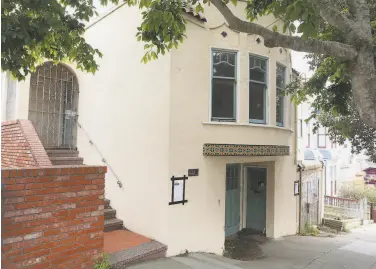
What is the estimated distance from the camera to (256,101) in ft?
25.1

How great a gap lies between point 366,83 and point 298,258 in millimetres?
4496

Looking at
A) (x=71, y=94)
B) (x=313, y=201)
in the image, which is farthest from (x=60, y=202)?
(x=313, y=201)

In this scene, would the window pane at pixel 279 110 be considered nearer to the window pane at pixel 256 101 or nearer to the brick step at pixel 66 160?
the window pane at pixel 256 101

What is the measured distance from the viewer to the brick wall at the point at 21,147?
551cm

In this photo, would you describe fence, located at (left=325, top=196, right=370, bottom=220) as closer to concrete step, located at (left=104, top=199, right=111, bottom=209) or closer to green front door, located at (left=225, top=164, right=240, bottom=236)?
green front door, located at (left=225, top=164, right=240, bottom=236)

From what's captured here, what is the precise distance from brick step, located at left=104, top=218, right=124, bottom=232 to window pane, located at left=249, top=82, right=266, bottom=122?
4.13 m

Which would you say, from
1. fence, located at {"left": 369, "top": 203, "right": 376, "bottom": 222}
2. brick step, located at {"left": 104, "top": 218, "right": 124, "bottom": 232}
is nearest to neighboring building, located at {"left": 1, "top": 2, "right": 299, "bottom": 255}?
brick step, located at {"left": 104, "top": 218, "right": 124, "bottom": 232}

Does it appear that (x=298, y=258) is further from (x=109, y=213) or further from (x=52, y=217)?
(x=52, y=217)

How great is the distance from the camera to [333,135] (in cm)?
1251

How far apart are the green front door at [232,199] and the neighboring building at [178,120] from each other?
0.03 m

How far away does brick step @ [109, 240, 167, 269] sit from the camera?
4913 mm

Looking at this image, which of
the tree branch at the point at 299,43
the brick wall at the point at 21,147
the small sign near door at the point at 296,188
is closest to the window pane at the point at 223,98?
the tree branch at the point at 299,43

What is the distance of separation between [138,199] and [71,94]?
4.49m

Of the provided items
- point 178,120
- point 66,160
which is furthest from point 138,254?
point 66,160
